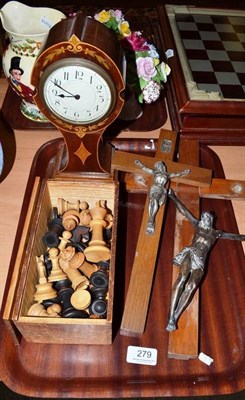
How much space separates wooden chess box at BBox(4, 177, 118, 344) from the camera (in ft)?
2.15

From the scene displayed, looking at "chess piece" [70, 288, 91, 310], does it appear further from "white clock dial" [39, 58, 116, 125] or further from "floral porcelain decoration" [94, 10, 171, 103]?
"floral porcelain decoration" [94, 10, 171, 103]

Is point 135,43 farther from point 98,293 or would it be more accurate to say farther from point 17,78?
point 98,293

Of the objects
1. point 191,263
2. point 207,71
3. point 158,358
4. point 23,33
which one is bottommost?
point 158,358

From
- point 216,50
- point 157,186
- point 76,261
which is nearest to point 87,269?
point 76,261

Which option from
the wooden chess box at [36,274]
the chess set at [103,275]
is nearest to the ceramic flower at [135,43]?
the chess set at [103,275]

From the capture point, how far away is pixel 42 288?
2.47ft

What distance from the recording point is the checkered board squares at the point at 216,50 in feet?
3.61

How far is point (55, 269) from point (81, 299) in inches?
3.8

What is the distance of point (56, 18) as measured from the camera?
104 centimetres

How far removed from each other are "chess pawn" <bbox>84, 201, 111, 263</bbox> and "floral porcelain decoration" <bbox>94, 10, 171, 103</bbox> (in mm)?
366

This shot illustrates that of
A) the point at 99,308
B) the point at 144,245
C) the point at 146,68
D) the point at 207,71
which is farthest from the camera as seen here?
the point at 207,71

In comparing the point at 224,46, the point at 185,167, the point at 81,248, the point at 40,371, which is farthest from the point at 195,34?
the point at 40,371

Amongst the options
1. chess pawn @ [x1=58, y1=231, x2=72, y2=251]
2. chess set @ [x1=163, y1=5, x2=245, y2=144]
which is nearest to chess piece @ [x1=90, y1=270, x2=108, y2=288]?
chess pawn @ [x1=58, y1=231, x2=72, y2=251]

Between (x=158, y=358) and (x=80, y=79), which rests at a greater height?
(x=80, y=79)
